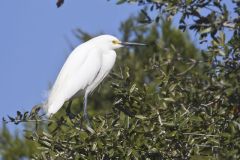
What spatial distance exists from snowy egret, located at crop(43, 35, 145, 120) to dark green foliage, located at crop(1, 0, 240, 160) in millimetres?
816

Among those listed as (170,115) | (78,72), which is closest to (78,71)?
(78,72)

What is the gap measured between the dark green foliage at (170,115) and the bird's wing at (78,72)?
32.3 inches

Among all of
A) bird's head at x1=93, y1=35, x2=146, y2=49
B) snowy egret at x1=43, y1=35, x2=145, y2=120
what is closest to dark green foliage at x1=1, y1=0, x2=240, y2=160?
snowy egret at x1=43, y1=35, x2=145, y2=120

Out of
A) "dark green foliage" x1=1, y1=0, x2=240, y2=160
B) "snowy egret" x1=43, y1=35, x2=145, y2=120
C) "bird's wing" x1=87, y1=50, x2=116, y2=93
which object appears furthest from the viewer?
"bird's wing" x1=87, y1=50, x2=116, y2=93

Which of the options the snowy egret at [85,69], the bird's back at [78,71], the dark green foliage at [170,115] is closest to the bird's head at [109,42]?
the snowy egret at [85,69]

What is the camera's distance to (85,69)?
599cm

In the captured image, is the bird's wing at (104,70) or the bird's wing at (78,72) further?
the bird's wing at (104,70)

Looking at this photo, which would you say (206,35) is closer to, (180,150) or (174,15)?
(174,15)

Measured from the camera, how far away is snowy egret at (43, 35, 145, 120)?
5.84 metres

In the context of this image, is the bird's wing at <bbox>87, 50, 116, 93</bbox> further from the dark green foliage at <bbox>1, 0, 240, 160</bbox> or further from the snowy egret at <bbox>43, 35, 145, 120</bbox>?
the dark green foliage at <bbox>1, 0, 240, 160</bbox>

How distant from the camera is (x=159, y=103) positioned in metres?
4.25

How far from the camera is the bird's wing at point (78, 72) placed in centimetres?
586

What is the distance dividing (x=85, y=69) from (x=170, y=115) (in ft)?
6.04

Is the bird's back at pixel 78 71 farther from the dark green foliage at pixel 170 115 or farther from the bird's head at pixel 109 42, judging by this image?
the dark green foliage at pixel 170 115
